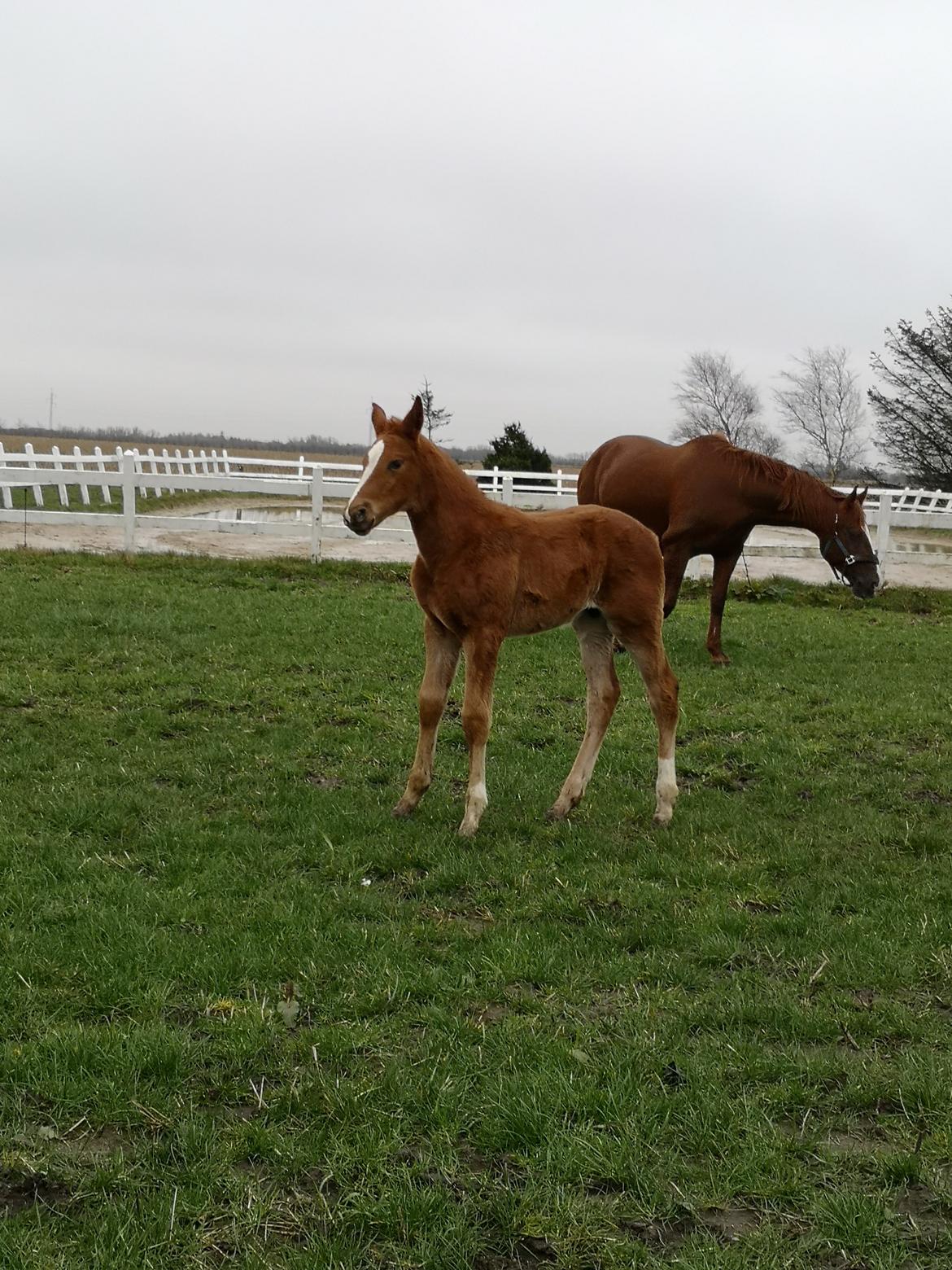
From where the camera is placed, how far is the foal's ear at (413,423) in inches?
199

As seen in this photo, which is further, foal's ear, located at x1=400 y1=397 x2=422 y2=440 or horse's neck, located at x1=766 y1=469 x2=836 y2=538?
horse's neck, located at x1=766 y1=469 x2=836 y2=538

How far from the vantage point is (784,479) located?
10.8 m

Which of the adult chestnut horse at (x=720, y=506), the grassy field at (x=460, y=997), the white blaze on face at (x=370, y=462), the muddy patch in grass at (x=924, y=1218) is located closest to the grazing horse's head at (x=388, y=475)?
the white blaze on face at (x=370, y=462)

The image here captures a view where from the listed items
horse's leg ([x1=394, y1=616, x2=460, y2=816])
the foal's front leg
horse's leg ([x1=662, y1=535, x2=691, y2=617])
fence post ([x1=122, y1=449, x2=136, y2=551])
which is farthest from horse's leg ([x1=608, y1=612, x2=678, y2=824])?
fence post ([x1=122, y1=449, x2=136, y2=551])

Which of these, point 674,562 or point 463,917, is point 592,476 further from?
point 463,917

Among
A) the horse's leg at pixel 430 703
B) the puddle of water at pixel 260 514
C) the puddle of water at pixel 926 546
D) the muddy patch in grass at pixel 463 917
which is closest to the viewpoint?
the muddy patch in grass at pixel 463 917

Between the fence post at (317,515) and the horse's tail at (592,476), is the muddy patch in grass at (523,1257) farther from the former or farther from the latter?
Answer: the fence post at (317,515)

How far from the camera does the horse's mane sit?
10703 millimetres

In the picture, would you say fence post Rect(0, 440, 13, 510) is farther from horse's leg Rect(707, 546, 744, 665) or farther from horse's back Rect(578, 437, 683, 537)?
horse's leg Rect(707, 546, 744, 665)

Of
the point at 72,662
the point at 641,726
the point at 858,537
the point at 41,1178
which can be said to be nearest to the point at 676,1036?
the point at 41,1178

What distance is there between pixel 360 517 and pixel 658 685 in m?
2.06

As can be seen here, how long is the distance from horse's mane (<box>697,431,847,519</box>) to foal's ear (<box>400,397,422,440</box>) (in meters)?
6.15

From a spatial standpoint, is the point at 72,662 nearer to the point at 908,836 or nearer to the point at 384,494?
the point at 384,494

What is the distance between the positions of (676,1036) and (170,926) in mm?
2070
